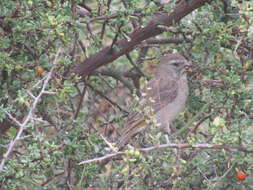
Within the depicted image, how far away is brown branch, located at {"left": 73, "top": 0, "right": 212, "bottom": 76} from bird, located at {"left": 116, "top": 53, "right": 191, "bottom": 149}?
47 centimetres

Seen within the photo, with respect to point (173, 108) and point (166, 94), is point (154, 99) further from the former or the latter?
point (166, 94)

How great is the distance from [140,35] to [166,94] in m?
1.69

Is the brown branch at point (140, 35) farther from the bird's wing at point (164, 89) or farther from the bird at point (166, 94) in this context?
the bird's wing at point (164, 89)

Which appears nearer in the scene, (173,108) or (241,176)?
(241,176)

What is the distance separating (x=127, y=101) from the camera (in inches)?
197

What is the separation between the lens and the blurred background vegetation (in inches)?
162

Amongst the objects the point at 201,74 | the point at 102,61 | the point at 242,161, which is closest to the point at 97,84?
the point at 102,61

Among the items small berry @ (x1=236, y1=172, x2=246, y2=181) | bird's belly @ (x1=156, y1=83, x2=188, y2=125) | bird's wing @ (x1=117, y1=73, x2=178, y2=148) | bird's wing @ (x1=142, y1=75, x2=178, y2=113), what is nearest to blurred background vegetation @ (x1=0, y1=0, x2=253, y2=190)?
small berry @ (x1=236, y1=172, x2=246, y2=181)

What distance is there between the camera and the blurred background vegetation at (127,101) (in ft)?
13.5

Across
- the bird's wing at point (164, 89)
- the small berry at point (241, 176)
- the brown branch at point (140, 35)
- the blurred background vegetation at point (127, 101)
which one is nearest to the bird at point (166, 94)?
the bird's wing at point (164, 89)

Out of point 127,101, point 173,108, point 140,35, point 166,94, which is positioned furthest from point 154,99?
point 127,101

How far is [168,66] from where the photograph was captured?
6965 millimetres

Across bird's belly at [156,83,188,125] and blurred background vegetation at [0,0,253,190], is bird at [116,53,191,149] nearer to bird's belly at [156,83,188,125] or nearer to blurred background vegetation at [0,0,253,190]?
bird's belly at [156,83,188,125]

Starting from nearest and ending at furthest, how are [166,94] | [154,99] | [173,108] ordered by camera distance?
1. [173,108]
2. [154,99]
3. [166,94]
